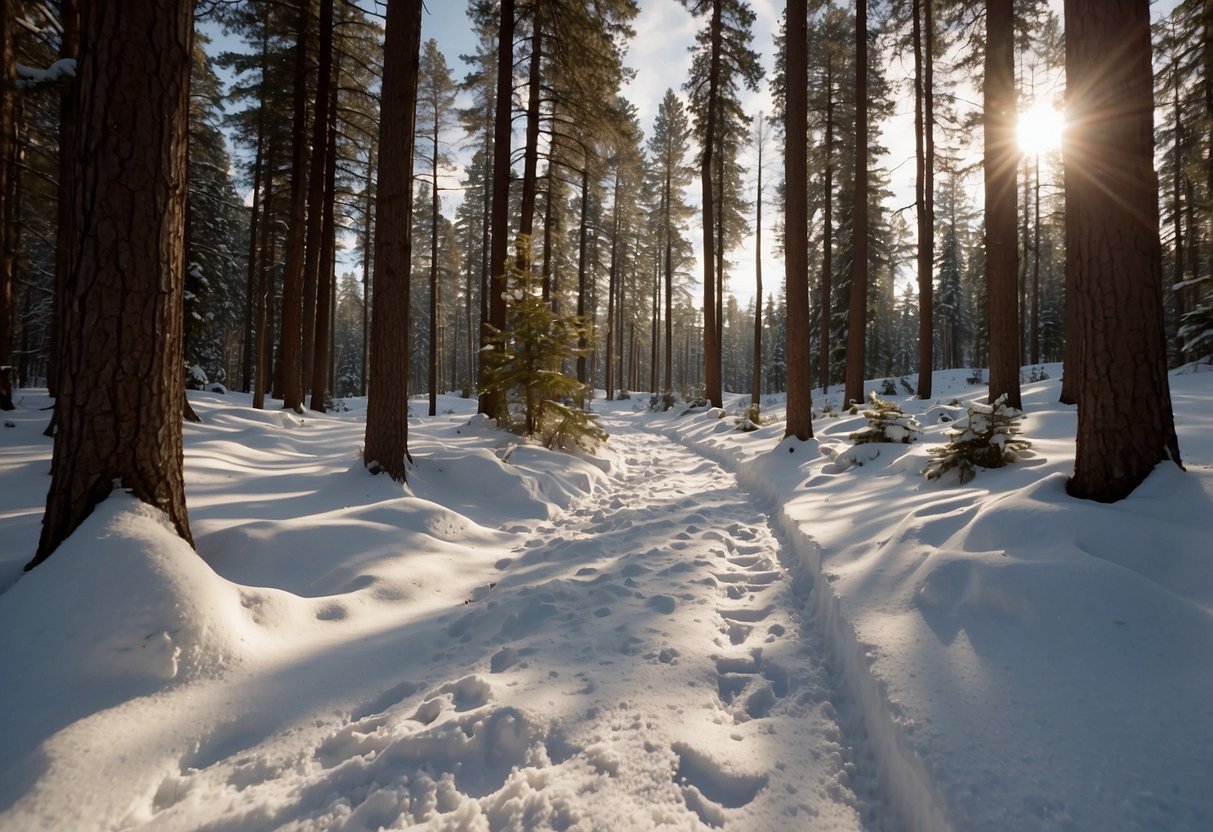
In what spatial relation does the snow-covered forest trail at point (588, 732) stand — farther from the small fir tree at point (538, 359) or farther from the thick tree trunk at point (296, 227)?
the thick tree trunk at point (296, 227)

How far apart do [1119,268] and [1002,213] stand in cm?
618

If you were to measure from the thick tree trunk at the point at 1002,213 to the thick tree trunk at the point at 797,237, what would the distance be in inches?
109

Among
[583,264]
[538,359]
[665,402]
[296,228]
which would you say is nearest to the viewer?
[538,359]

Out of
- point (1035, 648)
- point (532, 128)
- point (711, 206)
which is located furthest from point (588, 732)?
point (711, 206)

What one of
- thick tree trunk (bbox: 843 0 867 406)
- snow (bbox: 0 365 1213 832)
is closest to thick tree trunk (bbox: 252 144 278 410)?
snow (bbox: 0 365 1213 832)

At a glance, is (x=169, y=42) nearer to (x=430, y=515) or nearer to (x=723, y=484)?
(x=430, y=515)

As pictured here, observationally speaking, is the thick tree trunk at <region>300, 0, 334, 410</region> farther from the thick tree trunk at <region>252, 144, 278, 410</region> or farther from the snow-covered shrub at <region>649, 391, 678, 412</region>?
the snow-covered shrub at <region>649, 391, 678, 412</region>

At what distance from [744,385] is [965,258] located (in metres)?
30.9

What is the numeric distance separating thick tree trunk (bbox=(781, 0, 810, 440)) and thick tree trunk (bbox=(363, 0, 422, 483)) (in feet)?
21.0

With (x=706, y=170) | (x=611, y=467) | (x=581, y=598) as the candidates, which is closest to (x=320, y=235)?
(x=611, y=467)

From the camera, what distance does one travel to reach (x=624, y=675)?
8.54 ft

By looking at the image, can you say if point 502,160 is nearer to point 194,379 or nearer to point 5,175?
point 5,175

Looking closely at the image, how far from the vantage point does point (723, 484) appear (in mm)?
7887

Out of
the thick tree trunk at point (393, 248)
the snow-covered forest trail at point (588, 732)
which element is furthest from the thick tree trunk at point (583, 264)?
the snow-covered forest trail at point (588, 732)
